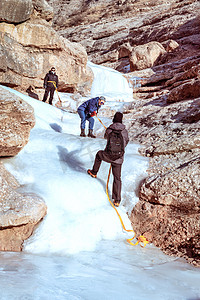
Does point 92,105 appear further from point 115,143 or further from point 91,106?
point 115,143

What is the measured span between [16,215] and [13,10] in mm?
10632

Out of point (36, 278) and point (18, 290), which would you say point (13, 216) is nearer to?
point (36, 278)

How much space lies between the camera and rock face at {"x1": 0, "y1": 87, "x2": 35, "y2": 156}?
4137mm

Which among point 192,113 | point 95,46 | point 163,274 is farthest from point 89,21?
point 163,274

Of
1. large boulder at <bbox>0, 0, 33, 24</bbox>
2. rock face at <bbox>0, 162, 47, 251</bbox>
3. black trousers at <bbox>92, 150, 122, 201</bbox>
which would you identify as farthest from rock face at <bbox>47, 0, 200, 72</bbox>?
rock face at <bbox>0, 162, 47, 251</bbox>

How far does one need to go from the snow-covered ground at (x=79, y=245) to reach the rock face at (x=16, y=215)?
15 centimetres

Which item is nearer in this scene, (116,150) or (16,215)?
(16,215)

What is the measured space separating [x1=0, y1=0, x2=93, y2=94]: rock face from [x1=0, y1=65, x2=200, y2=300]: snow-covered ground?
482 centimetres

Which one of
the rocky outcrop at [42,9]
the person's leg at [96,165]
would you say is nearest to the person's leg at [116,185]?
the person's leg at [96,165]

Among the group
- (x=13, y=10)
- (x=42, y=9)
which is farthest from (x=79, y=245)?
(x=42, y=9)

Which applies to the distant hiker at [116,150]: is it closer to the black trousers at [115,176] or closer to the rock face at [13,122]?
the black trousers at [115,176]

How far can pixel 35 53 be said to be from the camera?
11609mm

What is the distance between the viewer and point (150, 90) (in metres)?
13.8

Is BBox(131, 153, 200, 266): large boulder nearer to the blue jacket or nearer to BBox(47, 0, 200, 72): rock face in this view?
the blue jacket
